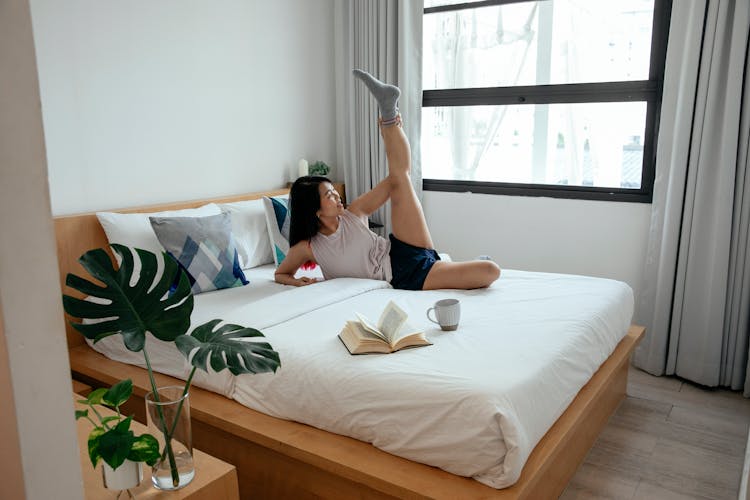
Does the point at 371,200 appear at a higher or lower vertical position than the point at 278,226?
higher

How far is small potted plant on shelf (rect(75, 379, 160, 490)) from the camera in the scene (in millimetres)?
1244

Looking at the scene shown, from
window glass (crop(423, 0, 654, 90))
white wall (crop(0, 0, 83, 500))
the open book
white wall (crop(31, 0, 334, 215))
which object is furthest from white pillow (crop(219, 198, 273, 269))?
white wall (crop(0, 0, 83, 500))

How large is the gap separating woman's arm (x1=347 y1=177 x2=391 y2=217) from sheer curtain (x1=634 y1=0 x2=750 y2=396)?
4.75 feet

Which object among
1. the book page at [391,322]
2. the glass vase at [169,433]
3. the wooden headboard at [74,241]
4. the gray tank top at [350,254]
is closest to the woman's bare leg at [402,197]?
the gray tank top at [350,254]

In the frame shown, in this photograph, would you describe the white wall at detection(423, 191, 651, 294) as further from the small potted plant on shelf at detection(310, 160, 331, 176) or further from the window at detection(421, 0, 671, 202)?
the small potted plant on shelf at detection(310, 160, 331, 176)

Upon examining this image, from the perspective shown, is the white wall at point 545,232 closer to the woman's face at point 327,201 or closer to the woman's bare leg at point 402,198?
the woman's bare leg at point 402,198

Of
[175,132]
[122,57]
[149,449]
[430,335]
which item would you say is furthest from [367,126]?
[149,449]

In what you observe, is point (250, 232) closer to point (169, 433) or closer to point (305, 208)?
point (305, 208)

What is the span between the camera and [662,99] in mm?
3242

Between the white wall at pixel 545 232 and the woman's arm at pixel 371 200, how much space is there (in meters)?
1.06

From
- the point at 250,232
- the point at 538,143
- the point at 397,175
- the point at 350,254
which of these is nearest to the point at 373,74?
the point at 538,143

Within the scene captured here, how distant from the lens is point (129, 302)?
4.50 feet

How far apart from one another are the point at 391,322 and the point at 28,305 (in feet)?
4.75

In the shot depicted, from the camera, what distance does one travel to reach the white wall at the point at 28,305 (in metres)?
0.71
